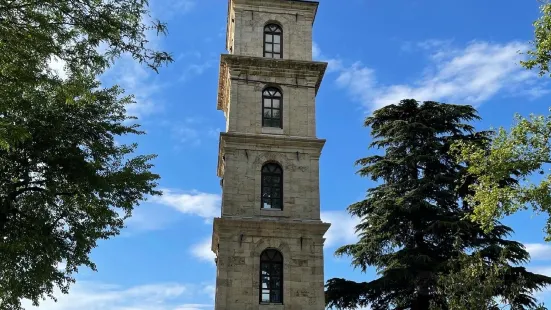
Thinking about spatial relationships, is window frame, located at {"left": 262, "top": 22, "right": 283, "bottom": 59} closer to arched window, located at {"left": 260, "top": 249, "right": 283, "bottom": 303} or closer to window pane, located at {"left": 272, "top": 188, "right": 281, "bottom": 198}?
window pane, located at {"left": 272, "top": 188, "right": 281, "bottom": 198}

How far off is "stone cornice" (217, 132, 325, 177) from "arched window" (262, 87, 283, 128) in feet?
3.21

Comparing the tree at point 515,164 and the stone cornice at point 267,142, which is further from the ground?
the stone cornice at point 267,142

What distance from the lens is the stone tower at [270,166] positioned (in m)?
22.5

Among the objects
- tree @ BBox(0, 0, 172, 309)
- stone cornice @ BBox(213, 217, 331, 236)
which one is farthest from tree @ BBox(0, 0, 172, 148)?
stone cornice @ BBox(213, 217, 331, 236)

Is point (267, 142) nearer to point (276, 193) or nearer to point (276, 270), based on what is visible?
point (276, 193)

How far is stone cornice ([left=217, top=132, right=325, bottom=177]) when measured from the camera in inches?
953

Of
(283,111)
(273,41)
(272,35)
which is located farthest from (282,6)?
(283,111)

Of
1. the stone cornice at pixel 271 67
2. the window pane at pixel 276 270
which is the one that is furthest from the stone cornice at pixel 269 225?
the stone cornice at pixel 271 67

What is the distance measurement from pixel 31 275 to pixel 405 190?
15847 mm

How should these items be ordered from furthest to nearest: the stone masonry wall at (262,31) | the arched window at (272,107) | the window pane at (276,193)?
the stone masonry wall at (262,31), the arched window at (272,107), the window pane at (276,193)

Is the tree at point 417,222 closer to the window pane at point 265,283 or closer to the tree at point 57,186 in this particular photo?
the window pane at point 265,283

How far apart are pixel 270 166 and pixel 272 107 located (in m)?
2.64

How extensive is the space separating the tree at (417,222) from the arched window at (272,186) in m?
4.52

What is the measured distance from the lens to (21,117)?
17656 mm
